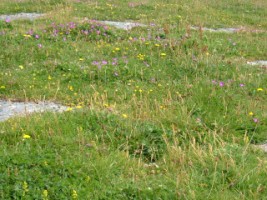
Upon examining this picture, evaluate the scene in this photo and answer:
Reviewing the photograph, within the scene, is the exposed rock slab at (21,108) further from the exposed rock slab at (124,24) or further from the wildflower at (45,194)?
the exposed rock slab at (124,24)

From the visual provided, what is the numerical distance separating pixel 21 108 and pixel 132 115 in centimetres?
194

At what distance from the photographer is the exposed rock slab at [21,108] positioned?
22.6ft

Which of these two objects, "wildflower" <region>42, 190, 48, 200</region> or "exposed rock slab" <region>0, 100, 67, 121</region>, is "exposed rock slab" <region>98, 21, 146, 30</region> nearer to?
"exposed rock slab" <region>0, 100, 67, 121</region>

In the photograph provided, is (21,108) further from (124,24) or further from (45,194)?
(124,24)

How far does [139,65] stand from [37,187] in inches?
213

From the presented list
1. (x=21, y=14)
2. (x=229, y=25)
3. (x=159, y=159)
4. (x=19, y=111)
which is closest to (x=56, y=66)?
(x=19, y=111)

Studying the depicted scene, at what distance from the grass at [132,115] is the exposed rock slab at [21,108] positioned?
0.21 m

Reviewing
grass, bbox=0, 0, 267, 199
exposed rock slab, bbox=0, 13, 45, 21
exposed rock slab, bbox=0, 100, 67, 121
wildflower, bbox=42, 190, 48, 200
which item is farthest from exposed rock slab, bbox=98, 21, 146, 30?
wildflower, bbox=42, 190, 48, 200

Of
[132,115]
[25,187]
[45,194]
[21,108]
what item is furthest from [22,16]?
[45,194]

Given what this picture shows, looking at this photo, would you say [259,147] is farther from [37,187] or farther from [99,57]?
[99,57]

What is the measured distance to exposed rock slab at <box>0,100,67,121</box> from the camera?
6.88 meters

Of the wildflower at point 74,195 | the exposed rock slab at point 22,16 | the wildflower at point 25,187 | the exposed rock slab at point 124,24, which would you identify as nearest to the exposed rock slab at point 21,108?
the wildflower at point 25,187

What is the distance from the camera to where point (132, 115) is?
670 cm

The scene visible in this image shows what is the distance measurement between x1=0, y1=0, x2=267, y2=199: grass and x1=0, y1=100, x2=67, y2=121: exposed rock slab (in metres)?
0.21
